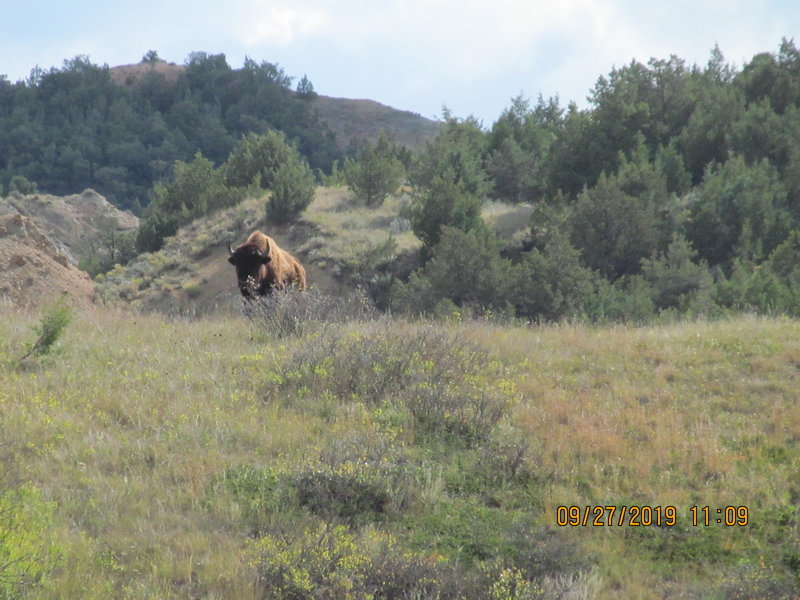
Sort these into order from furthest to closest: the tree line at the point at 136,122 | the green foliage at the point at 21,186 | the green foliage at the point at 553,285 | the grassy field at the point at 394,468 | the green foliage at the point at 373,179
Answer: the tree line at the point at 136,122, the green foliage at the point at 21,186, the green foliage at the point at 373,179, the green foliage at the point at 553,285, the grassy field at the point at 394,468

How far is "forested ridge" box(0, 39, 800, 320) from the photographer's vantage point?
20000mm

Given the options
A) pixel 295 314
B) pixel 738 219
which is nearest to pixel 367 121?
pixel 738 219

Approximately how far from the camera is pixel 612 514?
5738 millimetres

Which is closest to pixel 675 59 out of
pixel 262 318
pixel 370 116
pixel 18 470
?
pixel 262 318

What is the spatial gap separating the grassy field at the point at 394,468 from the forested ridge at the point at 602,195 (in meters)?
6.38

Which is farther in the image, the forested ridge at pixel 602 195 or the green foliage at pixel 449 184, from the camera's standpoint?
the green foliage at pixel 449 184

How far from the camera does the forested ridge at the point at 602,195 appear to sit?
20.0 m

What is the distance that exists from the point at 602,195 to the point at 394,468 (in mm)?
19097

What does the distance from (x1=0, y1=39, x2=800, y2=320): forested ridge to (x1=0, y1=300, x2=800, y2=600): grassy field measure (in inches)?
251

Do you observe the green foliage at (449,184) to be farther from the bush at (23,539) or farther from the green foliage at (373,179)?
the bush at (23,539)

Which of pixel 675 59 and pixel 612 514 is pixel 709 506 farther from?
pixel 675 59

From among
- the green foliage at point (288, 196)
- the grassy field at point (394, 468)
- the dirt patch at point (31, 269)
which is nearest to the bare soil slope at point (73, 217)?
the green foliage at point (288, 196)

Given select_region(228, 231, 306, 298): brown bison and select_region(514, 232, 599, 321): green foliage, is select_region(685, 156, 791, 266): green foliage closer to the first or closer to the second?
select_region(514, 232, 599, 321): green foliage

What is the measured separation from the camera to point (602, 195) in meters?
23.6
